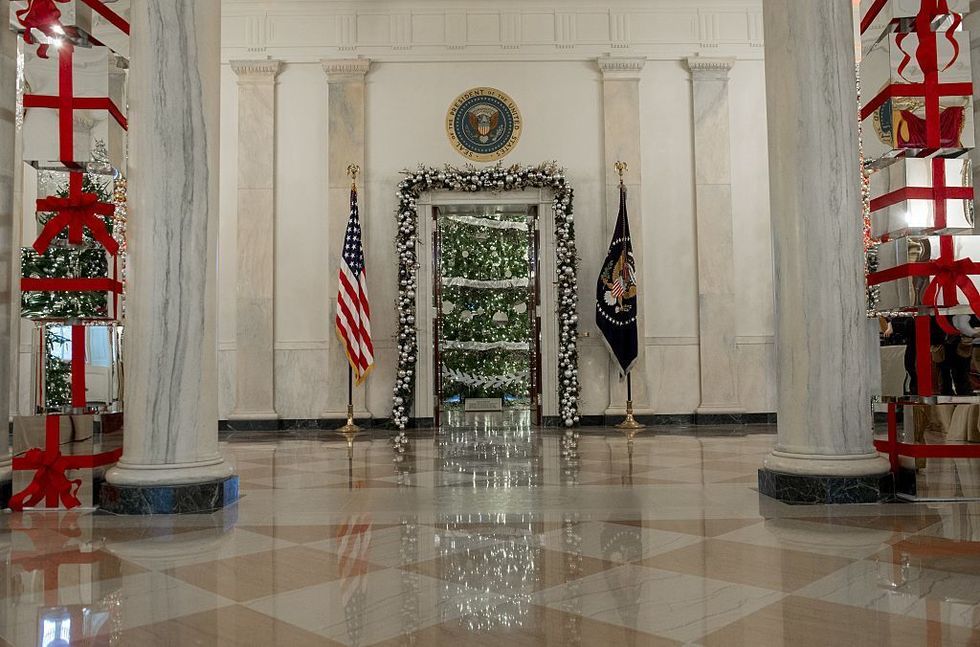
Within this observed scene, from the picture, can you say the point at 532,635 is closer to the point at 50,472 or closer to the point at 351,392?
the point at 50,472

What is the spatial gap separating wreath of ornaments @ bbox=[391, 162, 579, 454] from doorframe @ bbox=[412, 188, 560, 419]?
0.33ft

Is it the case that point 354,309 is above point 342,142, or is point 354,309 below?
below

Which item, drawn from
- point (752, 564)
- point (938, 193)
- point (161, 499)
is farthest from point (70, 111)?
point (938, 193)

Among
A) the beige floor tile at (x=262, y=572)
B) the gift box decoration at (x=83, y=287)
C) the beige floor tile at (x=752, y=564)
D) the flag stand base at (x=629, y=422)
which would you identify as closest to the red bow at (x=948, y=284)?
the beige floor tile at (x=752, y=564)

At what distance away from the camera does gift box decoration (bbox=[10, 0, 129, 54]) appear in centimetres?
427

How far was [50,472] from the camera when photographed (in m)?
4.40

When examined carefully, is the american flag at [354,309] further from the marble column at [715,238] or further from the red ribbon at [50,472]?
the red ribbon at [50,472]

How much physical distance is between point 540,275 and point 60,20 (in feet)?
25.2

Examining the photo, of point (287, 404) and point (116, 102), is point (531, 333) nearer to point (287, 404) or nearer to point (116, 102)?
point (287, 404)

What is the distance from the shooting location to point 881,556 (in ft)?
9.97

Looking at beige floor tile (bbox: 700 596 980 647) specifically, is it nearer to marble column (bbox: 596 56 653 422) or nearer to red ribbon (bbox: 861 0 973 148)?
red ribbon (bbox: 861 0 973 148)

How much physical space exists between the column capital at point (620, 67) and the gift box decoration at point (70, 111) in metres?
8.12

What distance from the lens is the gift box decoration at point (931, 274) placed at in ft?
13.9

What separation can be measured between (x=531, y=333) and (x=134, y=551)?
8.34 metres
